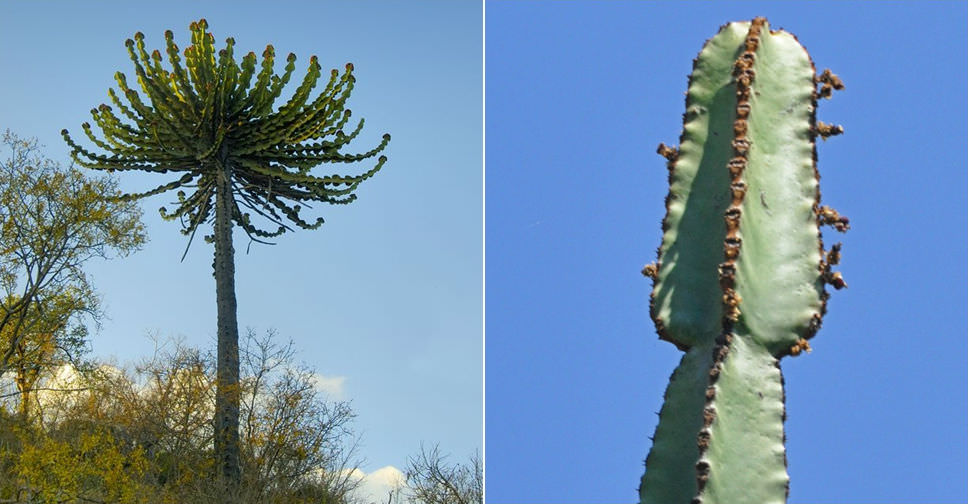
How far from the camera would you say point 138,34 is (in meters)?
13.2

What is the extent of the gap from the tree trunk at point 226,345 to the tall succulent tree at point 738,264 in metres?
8.80

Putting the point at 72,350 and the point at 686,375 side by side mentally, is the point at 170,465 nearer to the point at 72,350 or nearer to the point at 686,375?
the point at 72,350

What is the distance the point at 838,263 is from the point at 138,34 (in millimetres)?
11415

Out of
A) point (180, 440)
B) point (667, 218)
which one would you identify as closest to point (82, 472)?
point (180, 440)

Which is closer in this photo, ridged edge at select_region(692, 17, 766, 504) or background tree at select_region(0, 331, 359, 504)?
ridged edge at select_region(692, 17, 766, 504)

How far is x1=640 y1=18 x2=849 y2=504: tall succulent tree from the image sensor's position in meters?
2.94

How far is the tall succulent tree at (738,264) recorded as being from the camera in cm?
294

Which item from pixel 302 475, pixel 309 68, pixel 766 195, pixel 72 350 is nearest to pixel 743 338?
pixel 766 195

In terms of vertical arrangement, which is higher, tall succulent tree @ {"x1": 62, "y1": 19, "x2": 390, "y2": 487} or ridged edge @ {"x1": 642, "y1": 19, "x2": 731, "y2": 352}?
tall succulent tree @ {"x1": 62, "y1": 19, "x2": 390, "y2": 487}

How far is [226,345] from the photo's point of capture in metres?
12.9

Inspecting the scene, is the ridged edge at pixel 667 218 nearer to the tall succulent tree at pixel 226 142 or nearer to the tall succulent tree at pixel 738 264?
the tall succulent tree at pixel 738 264

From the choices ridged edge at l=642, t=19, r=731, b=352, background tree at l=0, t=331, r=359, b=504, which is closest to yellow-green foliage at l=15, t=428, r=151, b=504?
background tree at l=0, t=331, r=359, b=504

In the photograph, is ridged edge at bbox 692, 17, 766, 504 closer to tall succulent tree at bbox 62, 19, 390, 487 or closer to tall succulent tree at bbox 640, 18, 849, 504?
tall succulent tree at bbox 640, 18, 849, 504

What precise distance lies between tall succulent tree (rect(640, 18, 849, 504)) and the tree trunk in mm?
8796
